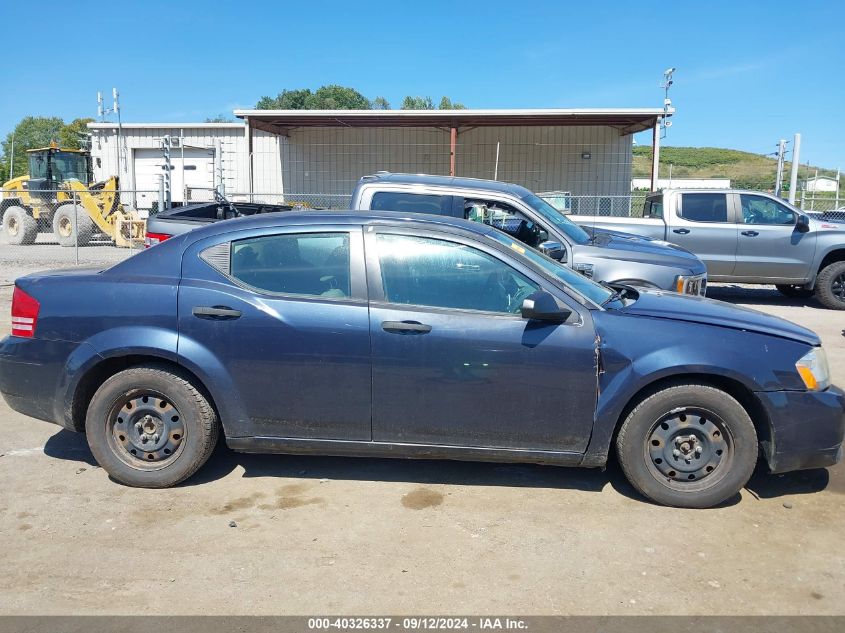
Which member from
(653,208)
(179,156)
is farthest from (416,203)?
(179,156)

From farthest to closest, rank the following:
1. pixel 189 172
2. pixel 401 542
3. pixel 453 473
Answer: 1. pixel 189 172
2. pixel 453 473
3. pixel 401 542

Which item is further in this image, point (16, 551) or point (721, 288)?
point (721, 288)

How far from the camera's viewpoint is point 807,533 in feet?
12.6

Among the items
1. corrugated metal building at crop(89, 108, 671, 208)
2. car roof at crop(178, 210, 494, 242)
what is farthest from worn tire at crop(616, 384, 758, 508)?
corrugated metal building at crop(89, 108, 671, 208)

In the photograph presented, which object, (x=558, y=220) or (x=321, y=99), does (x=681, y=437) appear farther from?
(x=321, y=99)

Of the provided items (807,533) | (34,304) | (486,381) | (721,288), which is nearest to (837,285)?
(721,288)

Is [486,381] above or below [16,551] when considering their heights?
above

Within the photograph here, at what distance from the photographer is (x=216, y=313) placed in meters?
4.13

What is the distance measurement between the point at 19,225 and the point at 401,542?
23.9 metres
